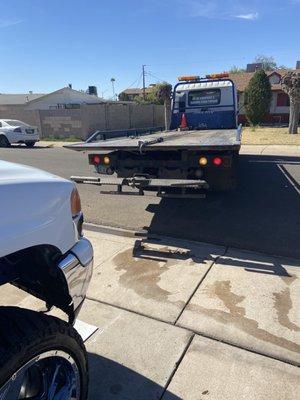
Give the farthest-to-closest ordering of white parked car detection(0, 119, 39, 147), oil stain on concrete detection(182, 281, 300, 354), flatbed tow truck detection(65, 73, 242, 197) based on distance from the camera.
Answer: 1. white parked car detection(0, 119, 39, 147)
2. flatbed tow truck detection(65, 73, 242, 197)
3. oil stain on concrete detection(182, 281, 300, 354)

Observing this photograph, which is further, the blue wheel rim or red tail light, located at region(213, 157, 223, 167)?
red tail light, located at region(213, 157, 223, 167)

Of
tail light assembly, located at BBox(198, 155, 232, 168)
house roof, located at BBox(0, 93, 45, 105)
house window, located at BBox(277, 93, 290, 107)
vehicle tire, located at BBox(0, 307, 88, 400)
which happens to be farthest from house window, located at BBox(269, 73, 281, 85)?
vehicle tire, located at BBox(0, 307, 88, 400)

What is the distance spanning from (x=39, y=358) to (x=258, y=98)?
32884mm

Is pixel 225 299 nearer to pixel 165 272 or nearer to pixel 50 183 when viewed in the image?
pixel 165 272

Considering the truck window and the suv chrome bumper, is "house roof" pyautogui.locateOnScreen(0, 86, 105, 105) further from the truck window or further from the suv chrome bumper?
the suv chrome bumper

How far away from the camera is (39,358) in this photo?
1.85 m

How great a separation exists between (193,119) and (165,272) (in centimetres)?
762

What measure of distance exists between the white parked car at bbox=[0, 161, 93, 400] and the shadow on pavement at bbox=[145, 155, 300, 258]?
3.22 meters

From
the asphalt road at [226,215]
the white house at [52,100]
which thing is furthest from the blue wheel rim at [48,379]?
the white house at [52,100]

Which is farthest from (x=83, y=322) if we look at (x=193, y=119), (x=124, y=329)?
(x=193, y=119)

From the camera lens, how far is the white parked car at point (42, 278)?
173 centimetres

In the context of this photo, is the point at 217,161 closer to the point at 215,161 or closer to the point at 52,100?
the point at 215,161

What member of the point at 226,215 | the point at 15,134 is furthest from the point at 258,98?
the point at 226,215

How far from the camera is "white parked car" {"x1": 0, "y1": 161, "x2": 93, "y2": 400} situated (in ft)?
5.68
